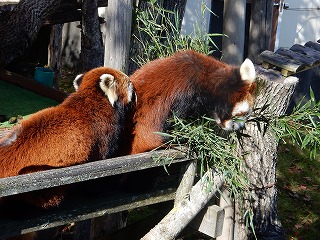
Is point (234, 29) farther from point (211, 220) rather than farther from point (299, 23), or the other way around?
point (211, 220)

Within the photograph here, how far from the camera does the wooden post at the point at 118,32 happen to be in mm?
5277

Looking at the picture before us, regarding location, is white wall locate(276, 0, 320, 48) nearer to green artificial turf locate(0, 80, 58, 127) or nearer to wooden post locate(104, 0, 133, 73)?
green artificial turf locate(0, 80, 58, 127)

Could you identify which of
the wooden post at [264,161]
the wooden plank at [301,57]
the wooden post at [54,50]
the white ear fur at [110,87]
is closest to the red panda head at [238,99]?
the wooden post at [264,161]

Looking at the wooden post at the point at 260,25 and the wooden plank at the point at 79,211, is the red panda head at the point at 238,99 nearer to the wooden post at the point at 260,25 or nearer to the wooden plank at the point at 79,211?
→ the wooden plank at the point at 79,211

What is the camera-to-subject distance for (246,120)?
5.03 m

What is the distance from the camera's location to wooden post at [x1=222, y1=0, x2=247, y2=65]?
29.4 ft

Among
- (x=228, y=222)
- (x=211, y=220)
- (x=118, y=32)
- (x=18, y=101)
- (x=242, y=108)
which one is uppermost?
(x=118, y=32)

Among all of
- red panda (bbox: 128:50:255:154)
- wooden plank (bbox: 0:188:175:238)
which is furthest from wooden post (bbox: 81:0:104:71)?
wooden plank (bbox: 0:188:175:238)

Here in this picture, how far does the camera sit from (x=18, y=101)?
Answer: 7234mm

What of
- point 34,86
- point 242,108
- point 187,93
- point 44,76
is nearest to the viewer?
point 187,93

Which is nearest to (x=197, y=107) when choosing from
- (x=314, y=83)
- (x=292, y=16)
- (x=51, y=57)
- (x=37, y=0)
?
(x=37, y=0)

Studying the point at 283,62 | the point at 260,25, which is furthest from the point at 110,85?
the point at 260,25

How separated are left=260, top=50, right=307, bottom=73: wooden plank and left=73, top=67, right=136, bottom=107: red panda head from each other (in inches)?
68.4

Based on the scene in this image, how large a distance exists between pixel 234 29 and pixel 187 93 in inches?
172
